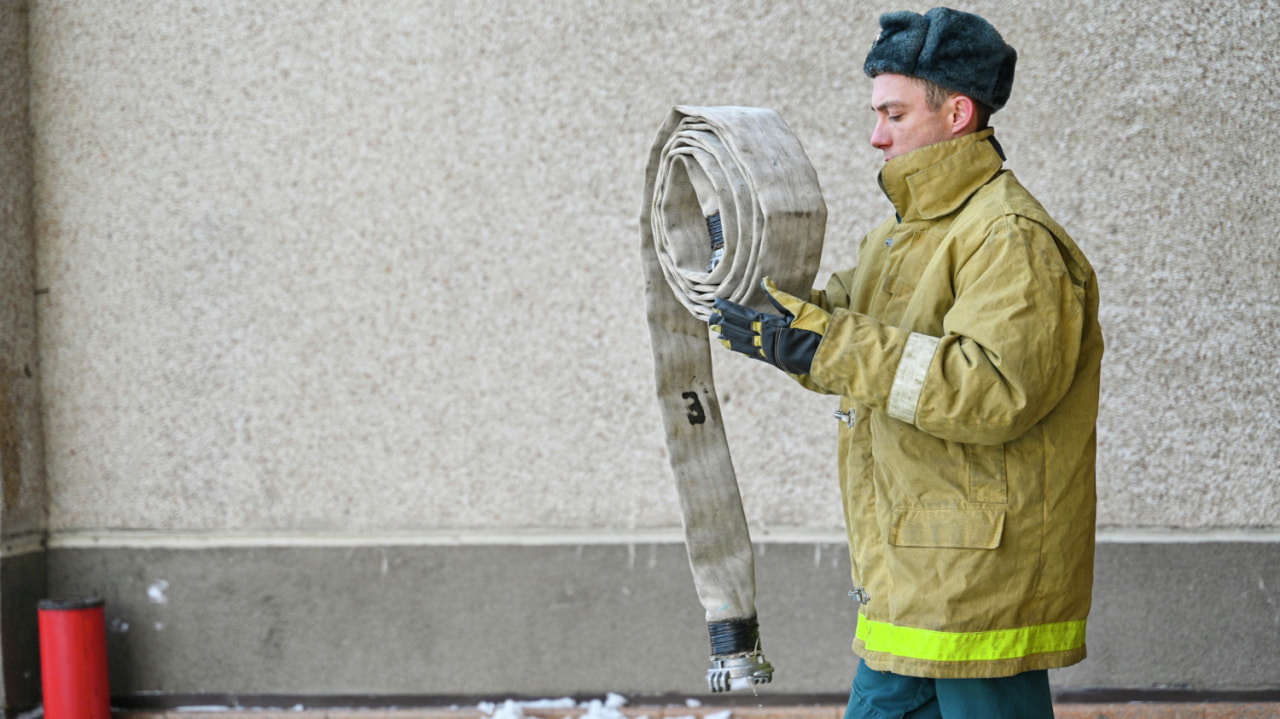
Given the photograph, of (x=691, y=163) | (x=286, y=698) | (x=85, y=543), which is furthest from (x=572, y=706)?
(x=691, y=163)

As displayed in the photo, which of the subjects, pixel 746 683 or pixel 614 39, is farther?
pixel 614 39

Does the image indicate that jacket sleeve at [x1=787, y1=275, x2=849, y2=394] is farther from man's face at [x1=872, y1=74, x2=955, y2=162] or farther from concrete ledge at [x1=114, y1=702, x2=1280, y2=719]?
concrete ledge at [x1=114, y1=702, x2=1280, y2=719]

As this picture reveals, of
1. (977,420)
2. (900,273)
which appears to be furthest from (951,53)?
(977,420)

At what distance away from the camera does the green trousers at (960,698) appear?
1.80 metres

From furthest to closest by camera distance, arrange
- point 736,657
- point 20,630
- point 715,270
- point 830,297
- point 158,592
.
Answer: point 158,592 → point 20,630 → point 830,297 → point 736,657 → point 715,270

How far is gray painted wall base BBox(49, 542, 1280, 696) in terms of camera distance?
11.3ft

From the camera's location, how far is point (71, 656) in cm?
341

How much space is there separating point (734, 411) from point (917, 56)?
1.86m

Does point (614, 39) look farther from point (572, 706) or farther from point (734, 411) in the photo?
point (572, 706)

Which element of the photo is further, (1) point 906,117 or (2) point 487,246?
(2) point 487,246

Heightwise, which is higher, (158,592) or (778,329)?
(778,329)

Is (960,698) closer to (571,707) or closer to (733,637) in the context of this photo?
(733,637)

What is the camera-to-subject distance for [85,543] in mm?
3678

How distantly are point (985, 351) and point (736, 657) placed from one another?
0.88m
